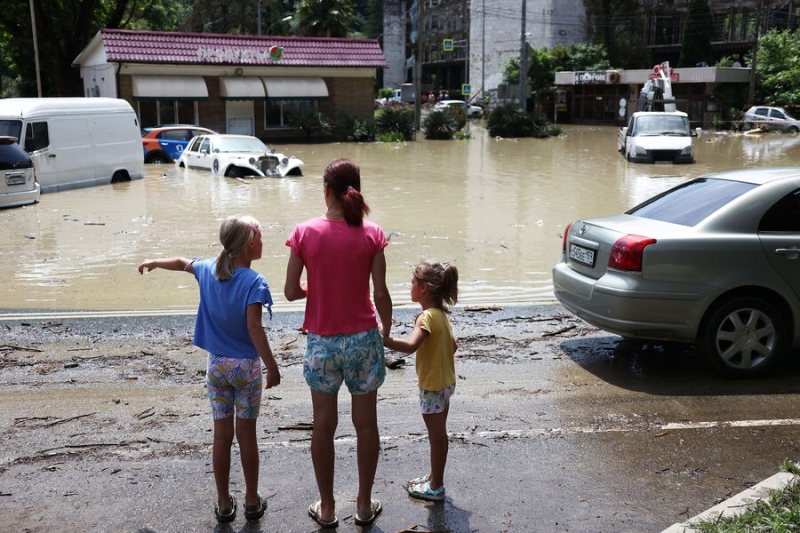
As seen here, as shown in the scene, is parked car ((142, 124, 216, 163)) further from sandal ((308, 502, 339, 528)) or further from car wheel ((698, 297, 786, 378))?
sandal ((308, 502, 339, 528))

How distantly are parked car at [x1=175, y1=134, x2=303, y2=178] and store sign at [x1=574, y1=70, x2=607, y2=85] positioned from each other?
37481 mm

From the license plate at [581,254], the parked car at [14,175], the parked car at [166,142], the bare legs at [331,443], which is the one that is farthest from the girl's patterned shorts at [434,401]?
the parked car at [166,142]

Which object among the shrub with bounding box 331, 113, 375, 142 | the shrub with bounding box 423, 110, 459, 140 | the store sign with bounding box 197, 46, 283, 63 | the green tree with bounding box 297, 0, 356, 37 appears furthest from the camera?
the green tree with bounding box 297, 0, 356, 37

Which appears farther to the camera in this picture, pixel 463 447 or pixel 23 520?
pixel 463 447

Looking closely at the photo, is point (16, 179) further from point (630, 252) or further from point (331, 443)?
point (331, 443)

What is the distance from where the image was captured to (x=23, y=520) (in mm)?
3967

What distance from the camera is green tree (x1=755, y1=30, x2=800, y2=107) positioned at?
4916cm

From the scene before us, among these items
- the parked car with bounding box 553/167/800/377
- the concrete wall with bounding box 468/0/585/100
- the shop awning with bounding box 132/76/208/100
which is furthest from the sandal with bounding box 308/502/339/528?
the concrete wall with bounding box 468/0/585/100

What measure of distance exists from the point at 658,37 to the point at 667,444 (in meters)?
70.2

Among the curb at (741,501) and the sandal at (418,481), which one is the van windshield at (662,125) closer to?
the curb at (741,501)

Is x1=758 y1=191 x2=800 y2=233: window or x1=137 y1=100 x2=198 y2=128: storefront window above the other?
x1=137 y1=100 x2=198 y2=128: storefront window

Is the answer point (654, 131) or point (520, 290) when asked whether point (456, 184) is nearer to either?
point (654, 131)

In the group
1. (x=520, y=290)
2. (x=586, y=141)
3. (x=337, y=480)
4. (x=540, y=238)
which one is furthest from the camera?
(x=586, y=141)

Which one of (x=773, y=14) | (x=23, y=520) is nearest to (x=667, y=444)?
(x=23, y=520)
